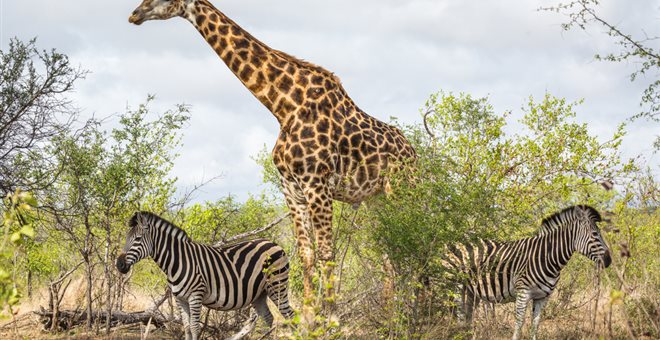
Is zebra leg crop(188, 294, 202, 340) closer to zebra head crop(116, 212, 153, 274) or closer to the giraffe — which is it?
zebra head crop(116, 212, 153, 274)

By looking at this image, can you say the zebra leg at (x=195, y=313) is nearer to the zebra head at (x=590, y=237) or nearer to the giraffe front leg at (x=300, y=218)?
the giraffe front leg at (x=300, y=218)

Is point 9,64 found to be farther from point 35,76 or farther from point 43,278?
point 43,278

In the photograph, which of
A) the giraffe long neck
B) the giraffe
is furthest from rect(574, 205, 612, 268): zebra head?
the giraffe long neck

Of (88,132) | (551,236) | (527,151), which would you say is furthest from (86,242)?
(527,151)

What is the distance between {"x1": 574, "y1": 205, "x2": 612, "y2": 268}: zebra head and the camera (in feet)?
30.1

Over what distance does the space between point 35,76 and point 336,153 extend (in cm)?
494

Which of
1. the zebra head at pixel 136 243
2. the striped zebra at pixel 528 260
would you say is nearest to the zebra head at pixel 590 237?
the striped zebra at pixel 528 260

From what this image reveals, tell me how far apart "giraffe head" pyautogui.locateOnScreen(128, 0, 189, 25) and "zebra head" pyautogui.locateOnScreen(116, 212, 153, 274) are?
8.86 feet

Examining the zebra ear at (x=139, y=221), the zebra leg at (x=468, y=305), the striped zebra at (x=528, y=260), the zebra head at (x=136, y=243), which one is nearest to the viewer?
the zebra head at (x=136, y=243)

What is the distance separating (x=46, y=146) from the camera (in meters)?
11.3

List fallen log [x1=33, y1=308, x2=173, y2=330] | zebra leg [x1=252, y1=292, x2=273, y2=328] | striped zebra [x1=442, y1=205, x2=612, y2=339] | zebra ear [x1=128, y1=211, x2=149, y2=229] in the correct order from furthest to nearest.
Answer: fallen log [x1=33, y1=308, x2=173, y2=330]
zebra leg [x1=252, y1=292, x2=273, y2=328]
striped zebra [x1=442, y1=205, x2=612, y2=339]
zebra ear [x1=128, y1=211, x2=149, y2=229]

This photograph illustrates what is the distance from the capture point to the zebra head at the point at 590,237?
9.16 metres

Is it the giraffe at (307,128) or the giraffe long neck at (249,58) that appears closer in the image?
the giraffe at (307,128)

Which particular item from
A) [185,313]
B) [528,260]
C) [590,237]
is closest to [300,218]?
[185,313]
